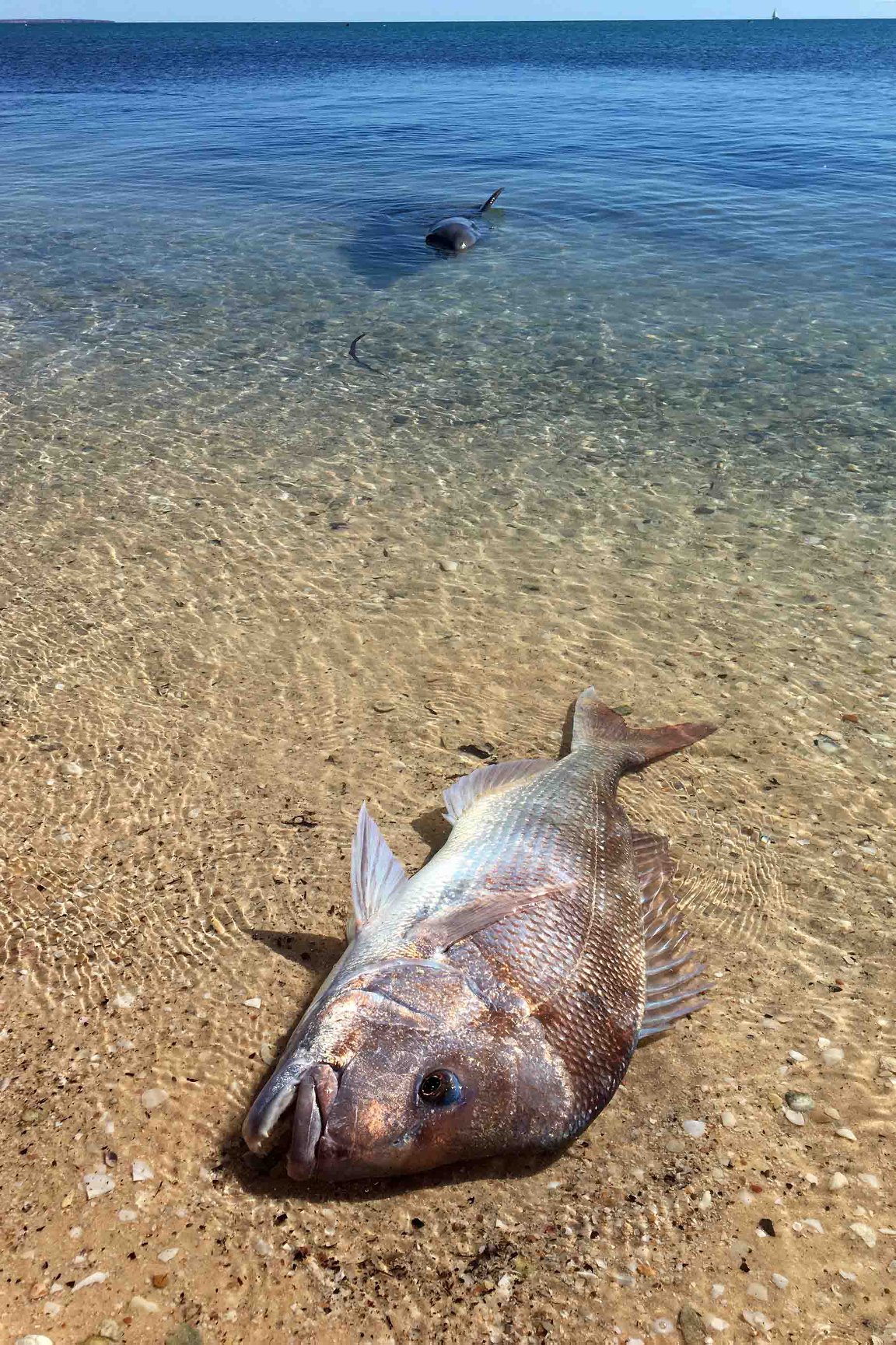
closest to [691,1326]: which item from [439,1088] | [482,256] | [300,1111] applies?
[439,1088]

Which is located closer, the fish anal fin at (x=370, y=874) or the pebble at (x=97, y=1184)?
the pebble at (x=97, y=1184)

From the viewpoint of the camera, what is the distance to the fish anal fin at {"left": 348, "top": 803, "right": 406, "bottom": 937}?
155 inches

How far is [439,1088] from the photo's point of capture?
3004 millimetres

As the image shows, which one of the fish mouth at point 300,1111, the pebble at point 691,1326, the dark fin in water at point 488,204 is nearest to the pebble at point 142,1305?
the fish mouth at point 300,1111

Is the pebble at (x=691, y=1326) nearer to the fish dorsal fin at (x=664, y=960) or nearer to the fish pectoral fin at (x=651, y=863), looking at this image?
the fish dorsal fin at (x=664, y=960)

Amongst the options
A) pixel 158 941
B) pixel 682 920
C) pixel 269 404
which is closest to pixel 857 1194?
pixel 682 920

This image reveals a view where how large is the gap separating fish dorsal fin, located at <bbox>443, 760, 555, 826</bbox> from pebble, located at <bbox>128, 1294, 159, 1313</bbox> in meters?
2.31

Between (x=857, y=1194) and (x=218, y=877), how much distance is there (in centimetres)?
298

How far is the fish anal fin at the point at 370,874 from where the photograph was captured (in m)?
3.94

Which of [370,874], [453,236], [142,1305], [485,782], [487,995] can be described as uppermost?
[453,236]

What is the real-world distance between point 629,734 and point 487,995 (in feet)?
7.96

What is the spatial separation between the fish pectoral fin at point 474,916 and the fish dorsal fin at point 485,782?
0.92 m

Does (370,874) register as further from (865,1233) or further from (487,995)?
(865,1233)

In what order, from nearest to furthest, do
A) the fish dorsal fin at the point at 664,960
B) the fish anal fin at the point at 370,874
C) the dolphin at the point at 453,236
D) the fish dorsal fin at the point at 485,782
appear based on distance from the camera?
the fish dorsal fin at the point at 664,960
the fish anal fin at the point at 370,874
the fish dorsal fin at the point at 485,782
the dolphin at the point at 453,236
